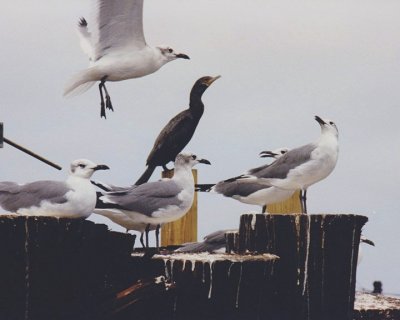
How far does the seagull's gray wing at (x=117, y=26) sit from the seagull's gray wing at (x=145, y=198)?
1653 millimetres

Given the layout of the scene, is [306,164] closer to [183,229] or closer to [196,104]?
[183,229]

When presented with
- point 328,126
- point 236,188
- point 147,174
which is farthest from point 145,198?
point 147,174

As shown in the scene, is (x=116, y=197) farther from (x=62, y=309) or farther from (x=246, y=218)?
(x=62, y=309)

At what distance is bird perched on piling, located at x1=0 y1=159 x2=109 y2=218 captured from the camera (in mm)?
5902

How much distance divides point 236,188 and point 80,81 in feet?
5.63

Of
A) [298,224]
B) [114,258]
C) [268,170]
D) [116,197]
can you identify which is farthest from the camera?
[268,170]

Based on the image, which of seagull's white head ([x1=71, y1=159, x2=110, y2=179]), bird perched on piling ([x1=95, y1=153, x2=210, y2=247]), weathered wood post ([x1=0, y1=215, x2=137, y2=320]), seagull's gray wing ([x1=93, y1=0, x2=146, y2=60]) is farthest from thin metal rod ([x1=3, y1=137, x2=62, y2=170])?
weathered wood post ([x1=0, y1=215, x2=137, y2=320])

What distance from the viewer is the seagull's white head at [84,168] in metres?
6.30

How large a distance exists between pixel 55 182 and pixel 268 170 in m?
2.35

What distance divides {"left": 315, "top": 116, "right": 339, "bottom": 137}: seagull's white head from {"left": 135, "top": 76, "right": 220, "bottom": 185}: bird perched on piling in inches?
81.5

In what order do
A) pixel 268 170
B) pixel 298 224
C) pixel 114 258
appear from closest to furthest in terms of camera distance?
pixel 114 258 → pixel 298 224 → pixel 268 170

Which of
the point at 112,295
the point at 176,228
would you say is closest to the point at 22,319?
the point at 112,295

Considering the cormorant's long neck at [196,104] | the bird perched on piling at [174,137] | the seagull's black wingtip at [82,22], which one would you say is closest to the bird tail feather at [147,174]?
the bird perched on piling at [174,137]

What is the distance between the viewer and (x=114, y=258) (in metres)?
5.96
